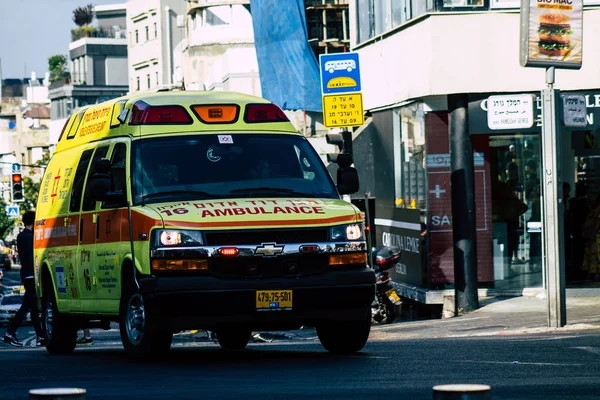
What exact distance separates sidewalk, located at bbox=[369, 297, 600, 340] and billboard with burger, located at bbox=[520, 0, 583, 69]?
121 inches

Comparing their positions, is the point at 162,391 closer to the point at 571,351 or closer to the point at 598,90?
the point at 571,351

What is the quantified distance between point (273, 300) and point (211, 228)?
2.58ft

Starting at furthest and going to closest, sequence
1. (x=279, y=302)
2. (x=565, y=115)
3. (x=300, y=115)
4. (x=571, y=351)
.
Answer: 1. (x=300, y=115)
2. (x=565, y=115)
3. (x=571, y=351)
4. (x=279, y=302)

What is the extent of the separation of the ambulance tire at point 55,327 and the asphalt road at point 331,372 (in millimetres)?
757

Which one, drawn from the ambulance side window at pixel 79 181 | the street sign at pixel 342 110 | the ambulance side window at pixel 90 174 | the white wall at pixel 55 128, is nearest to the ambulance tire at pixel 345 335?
the ambulance side window at pixel 90 174

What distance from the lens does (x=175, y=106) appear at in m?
13.5

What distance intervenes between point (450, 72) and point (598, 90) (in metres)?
2.19

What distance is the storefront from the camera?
22000 mm

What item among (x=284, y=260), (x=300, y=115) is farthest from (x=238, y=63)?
(x=284, y=260)

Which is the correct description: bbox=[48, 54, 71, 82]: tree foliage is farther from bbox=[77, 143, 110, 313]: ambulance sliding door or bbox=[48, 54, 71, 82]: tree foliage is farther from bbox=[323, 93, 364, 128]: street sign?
bbox=[77, 143, 110, 313]: ambulance sliding door

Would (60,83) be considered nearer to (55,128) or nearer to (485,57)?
(55,128)

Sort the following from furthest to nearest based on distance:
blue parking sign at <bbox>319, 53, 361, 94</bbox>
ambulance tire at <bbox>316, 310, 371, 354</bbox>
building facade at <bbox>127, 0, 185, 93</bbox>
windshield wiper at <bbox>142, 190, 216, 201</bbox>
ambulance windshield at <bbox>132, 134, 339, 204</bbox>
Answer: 1. building facade at <bbox>127, 0, 185, 93</bbox>
2. blue parking sign at <bbox>319, 53, 361, 94</bbox>
3. ambulance tire at <bbox>316, 310, 371, 354</bbox>
4. ambulance windshield at <bbox>132, 134, 339, 204</bbox>
5. windshield wiper at <bbox>142, 190, 216, 201</bbox>

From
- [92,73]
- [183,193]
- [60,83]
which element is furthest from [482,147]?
[60,83]

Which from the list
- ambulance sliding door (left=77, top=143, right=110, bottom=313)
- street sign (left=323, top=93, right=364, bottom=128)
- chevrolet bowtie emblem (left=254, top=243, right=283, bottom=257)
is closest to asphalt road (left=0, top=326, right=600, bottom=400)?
ambulance sliding door (left=77, top=143, right=110, bottom=313)
